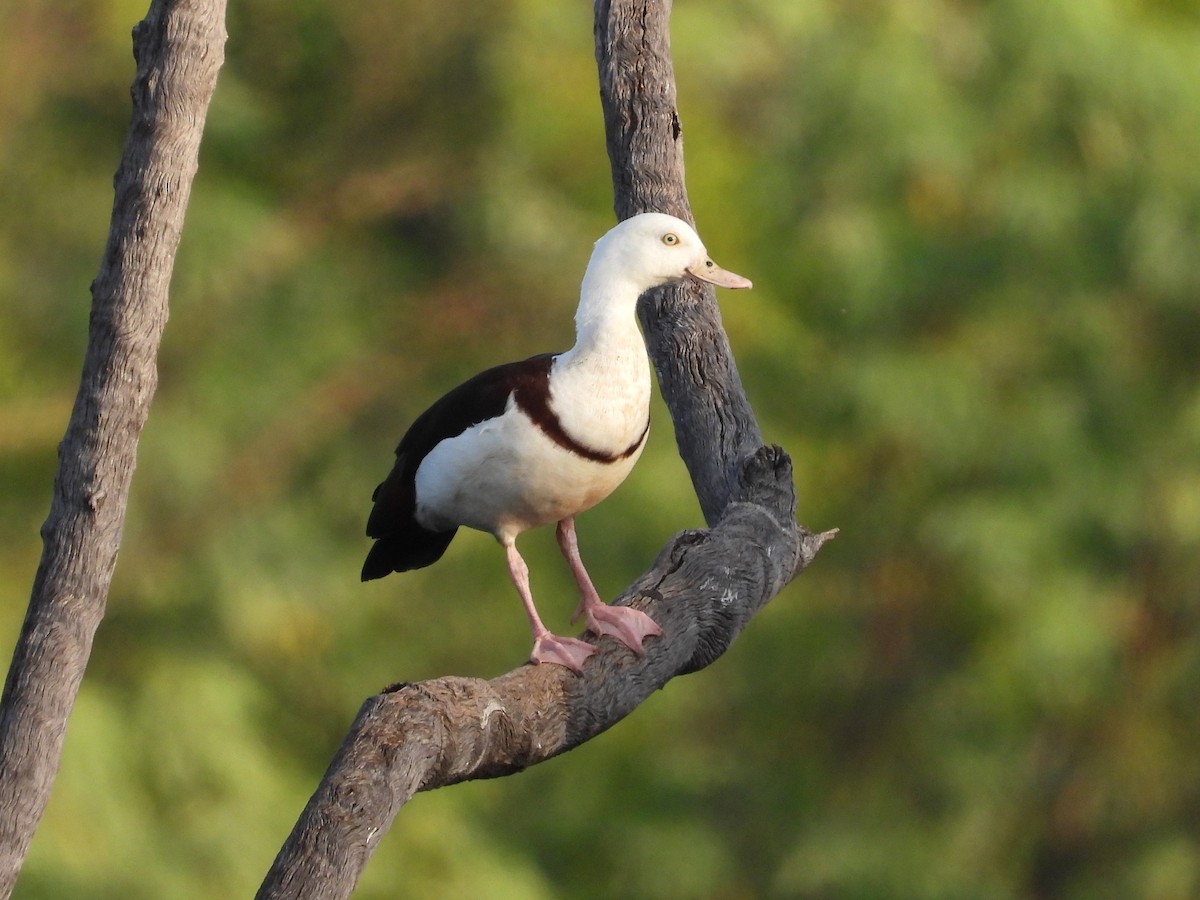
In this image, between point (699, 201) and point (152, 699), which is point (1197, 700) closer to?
point (699, 201)

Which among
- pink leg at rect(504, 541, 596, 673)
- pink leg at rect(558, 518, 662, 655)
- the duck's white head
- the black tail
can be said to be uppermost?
the duck's white head

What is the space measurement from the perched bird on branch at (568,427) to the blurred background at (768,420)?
5726mm

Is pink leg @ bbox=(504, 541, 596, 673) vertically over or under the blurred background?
under

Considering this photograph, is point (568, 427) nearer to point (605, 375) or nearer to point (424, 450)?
point (605, 375)

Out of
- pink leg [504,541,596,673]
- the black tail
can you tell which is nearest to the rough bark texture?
pink leg [504,541,596,673]

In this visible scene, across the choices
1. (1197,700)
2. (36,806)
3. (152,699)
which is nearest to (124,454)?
(36,806)

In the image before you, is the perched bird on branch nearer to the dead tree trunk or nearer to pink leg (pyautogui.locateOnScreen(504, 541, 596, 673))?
pink leg (pyautogui.locateOnScreen(504, 541, 596, 673))

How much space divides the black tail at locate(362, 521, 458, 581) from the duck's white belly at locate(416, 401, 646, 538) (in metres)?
0.26

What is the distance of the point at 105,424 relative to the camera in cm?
283

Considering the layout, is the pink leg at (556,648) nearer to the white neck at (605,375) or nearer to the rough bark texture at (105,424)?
the white neck at (605,375)

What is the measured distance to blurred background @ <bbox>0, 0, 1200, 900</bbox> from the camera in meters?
9.44

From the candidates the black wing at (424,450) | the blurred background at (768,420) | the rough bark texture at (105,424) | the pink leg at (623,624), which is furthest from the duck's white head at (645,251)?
the blurred background at (768,420)

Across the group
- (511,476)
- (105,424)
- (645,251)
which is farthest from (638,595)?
(105,424)

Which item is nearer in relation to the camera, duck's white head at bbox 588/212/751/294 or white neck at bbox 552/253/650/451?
white neck at bbox 552/253/650/451
